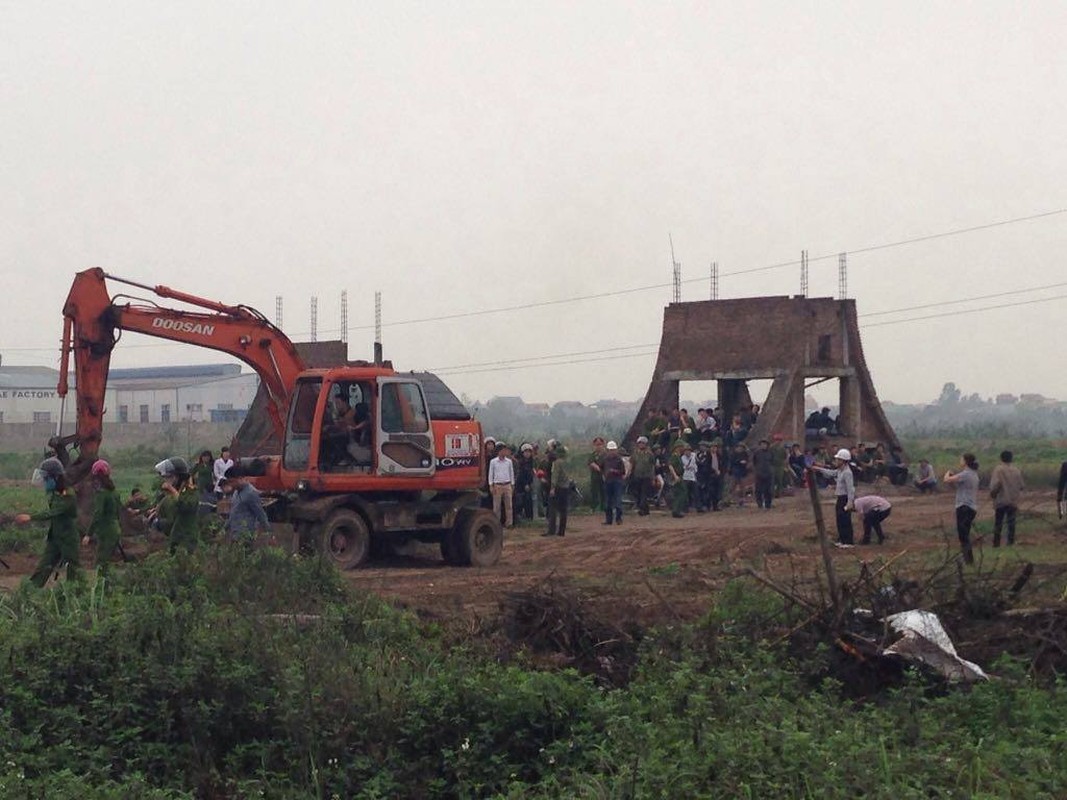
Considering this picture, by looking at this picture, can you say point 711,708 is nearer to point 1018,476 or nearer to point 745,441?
point 1018,476

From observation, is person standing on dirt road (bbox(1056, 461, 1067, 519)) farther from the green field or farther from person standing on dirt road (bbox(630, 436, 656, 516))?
the green field

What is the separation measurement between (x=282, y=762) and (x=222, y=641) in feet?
4.73

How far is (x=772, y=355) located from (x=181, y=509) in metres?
24.6

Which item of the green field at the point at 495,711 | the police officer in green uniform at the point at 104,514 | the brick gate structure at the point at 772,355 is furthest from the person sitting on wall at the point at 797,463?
the green field at the point at 495,711

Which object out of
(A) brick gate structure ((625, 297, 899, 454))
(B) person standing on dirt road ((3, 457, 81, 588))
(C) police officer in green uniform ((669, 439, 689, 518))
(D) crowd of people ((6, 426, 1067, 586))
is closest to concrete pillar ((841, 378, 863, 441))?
(A) brick gate structure ((625, 297, 899, 454))

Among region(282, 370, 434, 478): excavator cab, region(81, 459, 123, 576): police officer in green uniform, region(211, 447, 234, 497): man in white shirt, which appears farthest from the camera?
region(211, 447, 234, 497): man in white shirt

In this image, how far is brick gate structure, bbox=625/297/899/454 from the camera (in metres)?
37.7

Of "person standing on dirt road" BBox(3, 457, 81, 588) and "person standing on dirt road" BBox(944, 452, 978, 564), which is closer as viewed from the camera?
"person standing on dirt road" BBox(3, 457, 81, 588)

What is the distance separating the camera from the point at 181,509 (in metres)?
15.4

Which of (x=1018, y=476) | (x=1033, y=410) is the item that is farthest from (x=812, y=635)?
(x=1033, y=410)

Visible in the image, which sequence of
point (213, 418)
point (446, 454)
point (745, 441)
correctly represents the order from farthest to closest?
point (213, 418) < point (745, 441) < point (446, 454)

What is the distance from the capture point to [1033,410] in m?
174

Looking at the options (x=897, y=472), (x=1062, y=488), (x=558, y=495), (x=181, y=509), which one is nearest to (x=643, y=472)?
(x=558, y=495)

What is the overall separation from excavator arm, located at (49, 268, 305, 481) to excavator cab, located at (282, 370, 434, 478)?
863 mm
